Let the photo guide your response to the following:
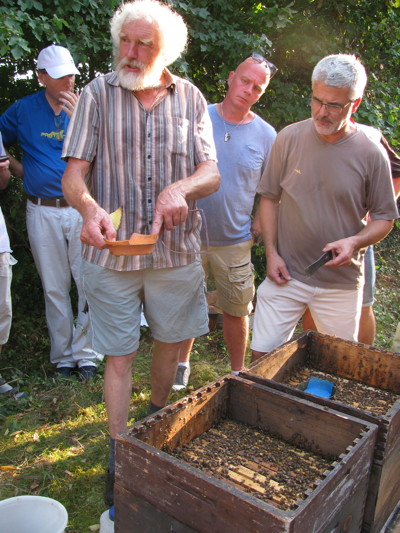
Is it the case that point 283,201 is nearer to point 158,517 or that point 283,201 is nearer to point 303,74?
point 158,517

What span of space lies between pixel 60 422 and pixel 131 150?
1891mm

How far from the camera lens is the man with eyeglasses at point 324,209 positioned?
8.60 ft

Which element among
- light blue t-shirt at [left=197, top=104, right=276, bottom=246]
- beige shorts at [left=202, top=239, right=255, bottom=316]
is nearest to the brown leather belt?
light blue t-shirt at [left=197, top=104, right=276, bottom=246]

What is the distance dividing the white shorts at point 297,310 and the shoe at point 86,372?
1494 mm

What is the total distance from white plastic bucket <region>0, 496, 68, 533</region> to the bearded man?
0.52 m

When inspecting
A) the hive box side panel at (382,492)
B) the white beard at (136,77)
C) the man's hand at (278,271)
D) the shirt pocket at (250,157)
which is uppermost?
the white beard at (136,77)

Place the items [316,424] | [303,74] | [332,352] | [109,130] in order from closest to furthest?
[316,424], [109,130], [332,352], [303,74]

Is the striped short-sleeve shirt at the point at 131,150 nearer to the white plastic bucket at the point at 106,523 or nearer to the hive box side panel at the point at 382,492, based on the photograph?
the white plastic bucket at the point at 106,523

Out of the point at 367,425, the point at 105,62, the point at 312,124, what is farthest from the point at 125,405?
the point at 105,62

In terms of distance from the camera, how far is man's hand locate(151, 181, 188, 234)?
89.1 inches

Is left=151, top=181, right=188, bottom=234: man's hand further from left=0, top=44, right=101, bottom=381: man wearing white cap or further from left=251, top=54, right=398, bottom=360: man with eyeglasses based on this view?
left=0, top=44, right=101, bottom=381: man wearing white cap

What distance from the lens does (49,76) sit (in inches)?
146

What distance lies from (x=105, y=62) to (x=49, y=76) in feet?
2.88

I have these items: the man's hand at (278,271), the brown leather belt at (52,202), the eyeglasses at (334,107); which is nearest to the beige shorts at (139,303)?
the man's hand at (278,271)
